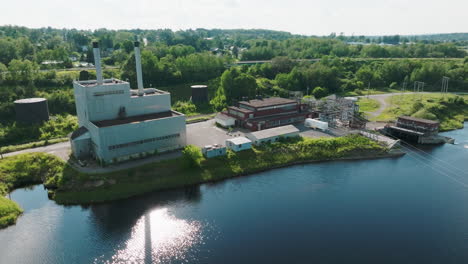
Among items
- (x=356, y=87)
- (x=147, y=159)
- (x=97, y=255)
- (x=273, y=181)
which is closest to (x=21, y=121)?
(x=147, y=159)

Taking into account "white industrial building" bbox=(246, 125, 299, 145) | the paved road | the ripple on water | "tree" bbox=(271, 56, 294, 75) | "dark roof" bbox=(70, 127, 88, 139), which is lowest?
the ripple on water

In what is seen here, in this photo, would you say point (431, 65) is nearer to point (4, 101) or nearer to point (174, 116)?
point (174, 116)

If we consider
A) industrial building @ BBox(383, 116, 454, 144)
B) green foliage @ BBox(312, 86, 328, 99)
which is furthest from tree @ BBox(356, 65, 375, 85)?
industrial building @ BBox(383, 116, 454, 144)

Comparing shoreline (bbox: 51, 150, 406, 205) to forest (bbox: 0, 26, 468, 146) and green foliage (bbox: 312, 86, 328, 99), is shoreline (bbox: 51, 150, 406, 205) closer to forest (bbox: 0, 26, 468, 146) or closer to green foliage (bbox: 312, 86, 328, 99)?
forest (bbox: 0, 26, 468, 146)

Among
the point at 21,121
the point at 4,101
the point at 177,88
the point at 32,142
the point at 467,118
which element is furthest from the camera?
the point at 177,88


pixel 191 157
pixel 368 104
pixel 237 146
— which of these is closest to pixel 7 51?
pixel 191 157

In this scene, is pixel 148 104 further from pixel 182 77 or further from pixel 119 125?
pixel 182 77
